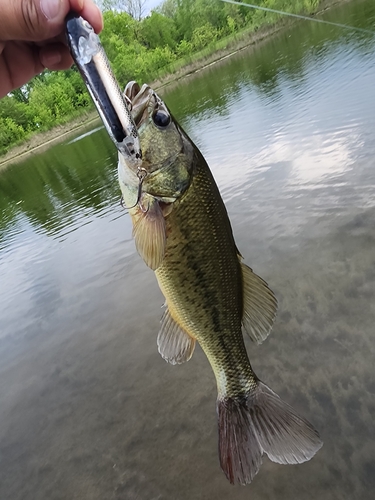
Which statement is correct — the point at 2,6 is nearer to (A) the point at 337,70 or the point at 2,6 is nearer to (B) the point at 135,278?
(B) the point at 135,278

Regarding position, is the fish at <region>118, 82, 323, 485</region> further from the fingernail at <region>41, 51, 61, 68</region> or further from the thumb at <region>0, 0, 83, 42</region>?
the fingernail at <region>41, 51, 61, 68</region>

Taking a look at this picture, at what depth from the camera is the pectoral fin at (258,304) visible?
77.7 inches

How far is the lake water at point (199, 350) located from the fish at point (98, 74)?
10.4ft

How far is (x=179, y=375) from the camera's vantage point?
4668 millimetres

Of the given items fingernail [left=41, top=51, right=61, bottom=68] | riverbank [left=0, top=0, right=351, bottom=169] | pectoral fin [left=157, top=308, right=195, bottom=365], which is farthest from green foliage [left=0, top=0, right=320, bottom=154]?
pectoral fin [left=157, top=308, right=195, bottom=365]

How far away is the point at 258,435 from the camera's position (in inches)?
78.4

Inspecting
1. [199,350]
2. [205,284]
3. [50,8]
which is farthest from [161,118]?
[199,350]

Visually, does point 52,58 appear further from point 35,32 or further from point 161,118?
point 161,118

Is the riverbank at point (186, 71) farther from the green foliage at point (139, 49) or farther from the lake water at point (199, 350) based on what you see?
the lake water at point (199, 350)

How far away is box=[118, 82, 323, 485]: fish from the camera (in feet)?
5.29

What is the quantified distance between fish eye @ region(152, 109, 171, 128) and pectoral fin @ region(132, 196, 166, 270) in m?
0.31

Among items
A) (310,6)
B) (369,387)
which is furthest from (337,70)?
(310,6)

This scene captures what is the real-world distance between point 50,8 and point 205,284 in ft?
4.19

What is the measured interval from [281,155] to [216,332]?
822 centimetres
